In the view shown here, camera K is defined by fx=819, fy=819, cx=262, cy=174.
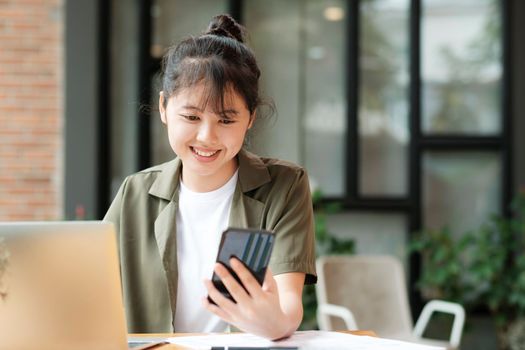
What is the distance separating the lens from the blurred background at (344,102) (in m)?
5.15

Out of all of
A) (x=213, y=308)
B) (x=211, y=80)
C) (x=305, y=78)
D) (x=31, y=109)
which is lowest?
(x=213, y=308)

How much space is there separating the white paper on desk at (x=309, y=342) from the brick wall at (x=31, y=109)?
11.2 ft

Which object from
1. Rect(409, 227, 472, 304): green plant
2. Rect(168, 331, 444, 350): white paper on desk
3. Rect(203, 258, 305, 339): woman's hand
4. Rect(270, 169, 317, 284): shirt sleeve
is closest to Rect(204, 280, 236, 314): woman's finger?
Rect(203, 258, 305, 339): woman's hand

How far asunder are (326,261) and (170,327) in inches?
88.7

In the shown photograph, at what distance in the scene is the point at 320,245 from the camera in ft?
16.4

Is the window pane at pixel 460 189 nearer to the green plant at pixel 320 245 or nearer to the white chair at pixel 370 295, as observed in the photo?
the green plant at pixel 320 245

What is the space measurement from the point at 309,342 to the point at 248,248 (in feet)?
1.12

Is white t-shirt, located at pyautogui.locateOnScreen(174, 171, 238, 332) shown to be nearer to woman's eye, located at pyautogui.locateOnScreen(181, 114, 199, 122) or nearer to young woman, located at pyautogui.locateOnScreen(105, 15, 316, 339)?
young woman, located at pyautogui.locateOnScreen(105, 15, 316, 339)

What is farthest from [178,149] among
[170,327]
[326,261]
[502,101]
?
[502,101]

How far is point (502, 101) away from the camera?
5.23 metres

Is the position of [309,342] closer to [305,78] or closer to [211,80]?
[211,80]

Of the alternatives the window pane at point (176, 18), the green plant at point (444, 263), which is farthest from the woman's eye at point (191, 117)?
the window pane at point (176, 18)

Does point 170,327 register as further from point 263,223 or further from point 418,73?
point 418,73

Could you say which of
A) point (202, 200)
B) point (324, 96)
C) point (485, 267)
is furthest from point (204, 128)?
point (324, 96)
